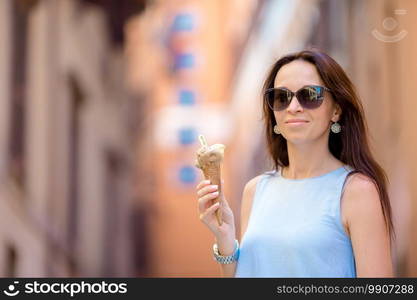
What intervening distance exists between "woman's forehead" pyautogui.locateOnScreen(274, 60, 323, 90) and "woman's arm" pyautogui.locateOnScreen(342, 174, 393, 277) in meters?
0.32

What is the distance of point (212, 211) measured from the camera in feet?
6.70

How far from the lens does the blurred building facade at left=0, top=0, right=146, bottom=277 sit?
5871 mm

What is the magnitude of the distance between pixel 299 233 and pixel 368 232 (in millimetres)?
181

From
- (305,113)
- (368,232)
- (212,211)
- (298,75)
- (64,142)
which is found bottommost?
(368,232)

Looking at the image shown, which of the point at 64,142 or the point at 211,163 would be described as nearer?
the point at 211,163

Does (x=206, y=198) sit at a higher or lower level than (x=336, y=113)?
lower

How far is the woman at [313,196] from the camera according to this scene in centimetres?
187

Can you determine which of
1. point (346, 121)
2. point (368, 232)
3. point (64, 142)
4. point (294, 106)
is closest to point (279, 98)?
point (294, 106)

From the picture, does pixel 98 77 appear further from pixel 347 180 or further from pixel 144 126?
pixel 347 180

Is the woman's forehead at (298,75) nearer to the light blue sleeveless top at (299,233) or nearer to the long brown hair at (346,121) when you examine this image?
the long brown hair at (346,121)

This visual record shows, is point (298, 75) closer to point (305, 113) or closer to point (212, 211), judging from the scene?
point (305, 113)

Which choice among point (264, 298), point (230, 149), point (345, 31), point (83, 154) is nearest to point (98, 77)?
point (83, 154)

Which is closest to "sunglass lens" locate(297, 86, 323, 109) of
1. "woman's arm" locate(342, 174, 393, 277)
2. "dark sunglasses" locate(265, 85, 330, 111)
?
"dark sunglasses" locate(265, 85, 330, 111)

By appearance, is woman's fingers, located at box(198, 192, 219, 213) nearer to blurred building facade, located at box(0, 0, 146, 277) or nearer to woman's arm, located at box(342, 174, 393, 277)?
woman's arm, located at box(342, 174, 393, 277)
